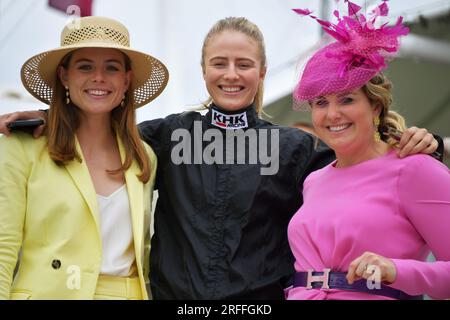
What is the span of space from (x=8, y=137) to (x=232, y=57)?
107cm

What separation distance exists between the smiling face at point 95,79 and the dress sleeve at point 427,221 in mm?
1285

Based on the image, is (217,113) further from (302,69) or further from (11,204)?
(11,204)

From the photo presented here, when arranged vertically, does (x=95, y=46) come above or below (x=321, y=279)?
above

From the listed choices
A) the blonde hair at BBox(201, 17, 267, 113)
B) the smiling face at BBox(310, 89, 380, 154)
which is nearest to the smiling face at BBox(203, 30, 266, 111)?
the blonde hair at BBox(201, 17, 267, 113)

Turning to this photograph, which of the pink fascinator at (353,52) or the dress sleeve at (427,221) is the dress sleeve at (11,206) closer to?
the pink fascinator at (353,52)

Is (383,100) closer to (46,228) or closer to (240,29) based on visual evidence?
(240,29)

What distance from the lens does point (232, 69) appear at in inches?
138

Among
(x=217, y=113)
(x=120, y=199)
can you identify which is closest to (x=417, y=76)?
(x=217, y=113)

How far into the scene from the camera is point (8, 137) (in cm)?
310

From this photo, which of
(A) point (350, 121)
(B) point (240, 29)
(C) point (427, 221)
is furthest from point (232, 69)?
(C) point (427, 221)

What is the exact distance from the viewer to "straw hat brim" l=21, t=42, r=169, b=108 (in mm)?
3316

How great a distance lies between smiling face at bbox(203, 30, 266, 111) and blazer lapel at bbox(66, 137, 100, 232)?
2.43ft

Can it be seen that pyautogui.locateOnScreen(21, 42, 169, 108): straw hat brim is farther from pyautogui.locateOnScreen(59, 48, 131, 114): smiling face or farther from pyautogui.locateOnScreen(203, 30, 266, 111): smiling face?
pyautogui.locateOnScreen(203, 30, 266, 111): smiling face

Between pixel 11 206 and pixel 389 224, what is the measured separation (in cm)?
141
